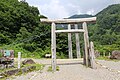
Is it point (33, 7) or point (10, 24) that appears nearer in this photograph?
point (10, 24)

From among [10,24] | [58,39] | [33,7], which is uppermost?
[33,7]

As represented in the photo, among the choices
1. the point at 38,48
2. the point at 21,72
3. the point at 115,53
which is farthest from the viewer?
the point at 38,48

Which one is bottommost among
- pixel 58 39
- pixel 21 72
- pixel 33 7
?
pixel 21 72

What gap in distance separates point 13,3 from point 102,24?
104 ft

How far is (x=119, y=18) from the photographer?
57094mm

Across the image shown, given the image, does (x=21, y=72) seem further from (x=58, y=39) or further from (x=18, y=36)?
(x=18, y=36)

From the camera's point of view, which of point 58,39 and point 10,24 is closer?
point 58,39

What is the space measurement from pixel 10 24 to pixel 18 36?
3.09 metres

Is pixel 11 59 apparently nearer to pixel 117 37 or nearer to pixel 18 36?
pixel 18 36

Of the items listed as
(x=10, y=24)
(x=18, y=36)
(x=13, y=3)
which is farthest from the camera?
(x=13, y=3)

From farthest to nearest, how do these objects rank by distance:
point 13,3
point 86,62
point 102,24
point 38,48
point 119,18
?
point 102,24
point 119,18
point 13,3
point 38,48
point 86,62

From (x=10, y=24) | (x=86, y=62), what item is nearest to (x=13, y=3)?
(x=10, y=24)

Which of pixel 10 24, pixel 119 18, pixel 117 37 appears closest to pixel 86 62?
pixel 10 24

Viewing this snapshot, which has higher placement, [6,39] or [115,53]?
[6,39]
